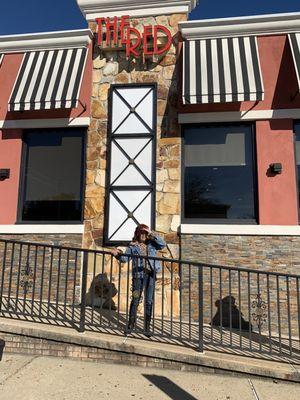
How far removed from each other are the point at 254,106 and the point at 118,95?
294 centimetres

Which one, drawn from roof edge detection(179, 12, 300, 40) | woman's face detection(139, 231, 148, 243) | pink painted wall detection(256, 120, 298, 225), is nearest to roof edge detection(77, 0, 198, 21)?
roof edge detection(179, 12, 300, 40)

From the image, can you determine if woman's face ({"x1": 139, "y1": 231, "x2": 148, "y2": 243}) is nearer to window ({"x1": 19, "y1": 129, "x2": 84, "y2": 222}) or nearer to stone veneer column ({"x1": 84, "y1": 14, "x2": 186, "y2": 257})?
stone veneer column ({"x1": 84, "y1": 14, "x2": 186, "y2": 257})

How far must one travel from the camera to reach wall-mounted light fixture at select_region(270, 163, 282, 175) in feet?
24.4

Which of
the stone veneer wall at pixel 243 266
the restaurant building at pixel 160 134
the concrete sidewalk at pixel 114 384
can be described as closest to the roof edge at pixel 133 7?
the restaurant building at pixel 160 134

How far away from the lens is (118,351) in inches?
197

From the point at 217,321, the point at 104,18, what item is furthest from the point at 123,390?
the point at 104,18

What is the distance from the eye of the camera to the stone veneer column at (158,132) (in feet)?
25.6

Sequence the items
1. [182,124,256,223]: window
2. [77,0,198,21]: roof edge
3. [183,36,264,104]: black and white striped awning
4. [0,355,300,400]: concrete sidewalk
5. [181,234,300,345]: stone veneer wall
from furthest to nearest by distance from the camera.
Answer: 1. [77,0,198,21]: roof edge
2. [182,124,256,223]: window
3. [183,36,264,104]: black and white striped awning
4. [181,234,300,345]: stone veneer wall
5. [0,355,300,400]: concrete sidewalk

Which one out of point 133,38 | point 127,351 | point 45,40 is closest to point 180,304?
point 127,351

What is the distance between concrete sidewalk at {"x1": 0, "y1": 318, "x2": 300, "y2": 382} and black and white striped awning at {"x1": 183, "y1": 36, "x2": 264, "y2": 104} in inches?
182

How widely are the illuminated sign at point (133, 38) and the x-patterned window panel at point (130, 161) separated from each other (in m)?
0.83

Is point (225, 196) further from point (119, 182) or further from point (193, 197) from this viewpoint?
point (119, 182)

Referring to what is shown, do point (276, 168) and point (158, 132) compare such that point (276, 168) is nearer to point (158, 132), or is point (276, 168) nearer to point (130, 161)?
point (158, 132)

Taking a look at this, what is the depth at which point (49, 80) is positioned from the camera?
812 centimetres
